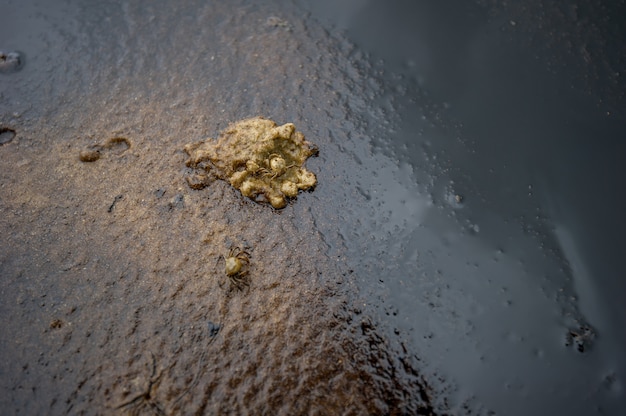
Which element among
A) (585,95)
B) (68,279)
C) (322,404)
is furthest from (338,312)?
(585,95)

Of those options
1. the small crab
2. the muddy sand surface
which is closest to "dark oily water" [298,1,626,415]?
the muddy sand surface

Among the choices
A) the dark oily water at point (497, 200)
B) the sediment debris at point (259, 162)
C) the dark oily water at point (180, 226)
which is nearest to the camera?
the dark oily water at point (180, 226)

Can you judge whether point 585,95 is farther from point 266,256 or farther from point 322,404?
point 322,404

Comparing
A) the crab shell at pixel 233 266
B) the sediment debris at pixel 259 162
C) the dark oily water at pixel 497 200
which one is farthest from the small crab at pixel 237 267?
the dark oily water at pixel 497 200

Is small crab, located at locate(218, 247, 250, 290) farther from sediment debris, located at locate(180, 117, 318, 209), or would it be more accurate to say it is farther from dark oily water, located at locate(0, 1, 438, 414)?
sediment debris, located at locate(180, 117, 318, 209)

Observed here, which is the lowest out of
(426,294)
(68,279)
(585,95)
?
(68,279)

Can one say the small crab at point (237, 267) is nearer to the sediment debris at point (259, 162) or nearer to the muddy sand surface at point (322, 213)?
the muddy sand surface at point (322, 213)
